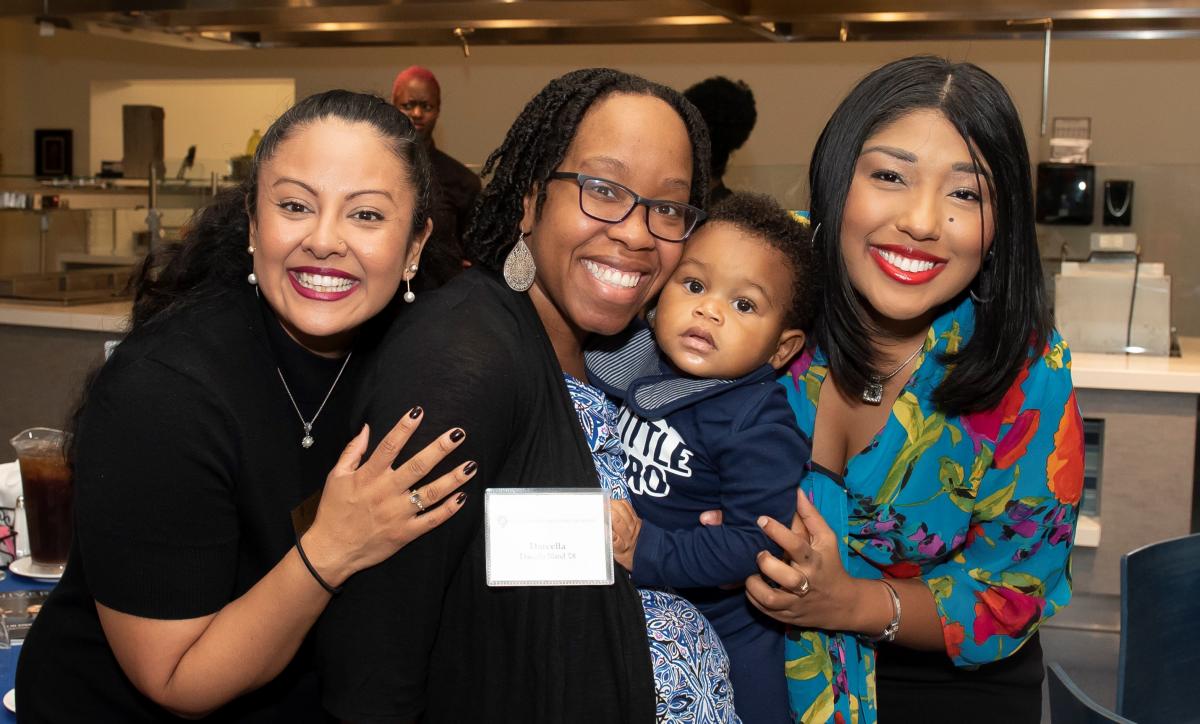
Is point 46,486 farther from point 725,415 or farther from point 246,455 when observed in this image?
point 725,415

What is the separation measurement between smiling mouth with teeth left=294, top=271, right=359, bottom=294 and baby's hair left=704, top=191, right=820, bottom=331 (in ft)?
2.01

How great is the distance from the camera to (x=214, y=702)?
4.78 feet

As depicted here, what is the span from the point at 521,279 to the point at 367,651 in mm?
542

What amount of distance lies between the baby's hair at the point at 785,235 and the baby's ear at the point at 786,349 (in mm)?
29

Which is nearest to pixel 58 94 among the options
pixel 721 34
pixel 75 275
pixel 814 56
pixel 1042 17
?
pixel 75 275

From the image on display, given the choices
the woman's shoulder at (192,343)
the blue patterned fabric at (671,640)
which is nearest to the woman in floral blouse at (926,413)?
the blue patterned fabric at (671,640)

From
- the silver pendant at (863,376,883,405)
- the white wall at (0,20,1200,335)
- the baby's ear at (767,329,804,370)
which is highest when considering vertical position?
the white wall at (0,20,1200,335)

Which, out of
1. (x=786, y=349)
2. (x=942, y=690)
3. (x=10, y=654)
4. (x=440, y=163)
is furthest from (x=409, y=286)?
(x=440, y=163)

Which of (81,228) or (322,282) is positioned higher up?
(81,228)

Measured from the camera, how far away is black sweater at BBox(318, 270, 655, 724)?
133 cm

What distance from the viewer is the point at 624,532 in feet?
5.06

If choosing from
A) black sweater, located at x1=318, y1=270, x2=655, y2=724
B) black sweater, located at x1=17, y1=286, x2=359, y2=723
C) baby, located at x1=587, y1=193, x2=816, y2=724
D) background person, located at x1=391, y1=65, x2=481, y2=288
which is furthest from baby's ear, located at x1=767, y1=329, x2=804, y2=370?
background person, located at x1=391, y1=65, x2=481, y2=288

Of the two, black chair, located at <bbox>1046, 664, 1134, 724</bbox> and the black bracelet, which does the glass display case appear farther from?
black chair, located at <bbox>1046, 664, 1134, 724</bbox>

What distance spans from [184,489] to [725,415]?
775mm
